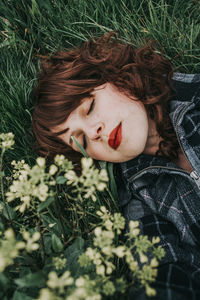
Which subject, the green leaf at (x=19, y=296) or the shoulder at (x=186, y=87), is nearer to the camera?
the green leaf at (x=19, y=296)

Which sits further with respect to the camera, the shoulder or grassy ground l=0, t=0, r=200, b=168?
grassy ground l=0, t=0, r=200, b=168

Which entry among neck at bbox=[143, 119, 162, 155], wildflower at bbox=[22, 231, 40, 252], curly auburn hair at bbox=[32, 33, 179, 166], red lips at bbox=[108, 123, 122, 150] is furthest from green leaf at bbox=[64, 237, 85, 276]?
neck at bbox=[143, 119, 162, 155]

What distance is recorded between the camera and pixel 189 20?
190cm

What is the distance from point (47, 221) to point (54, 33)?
145 cm

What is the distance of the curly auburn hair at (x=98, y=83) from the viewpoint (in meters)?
1.53

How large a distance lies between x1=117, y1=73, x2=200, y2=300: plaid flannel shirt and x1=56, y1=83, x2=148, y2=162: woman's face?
0.24m

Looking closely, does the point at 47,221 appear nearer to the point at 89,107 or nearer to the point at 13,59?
the point at 89,107

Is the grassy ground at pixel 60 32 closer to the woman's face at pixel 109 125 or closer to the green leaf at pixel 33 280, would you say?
the woman's face at pixel 109 125

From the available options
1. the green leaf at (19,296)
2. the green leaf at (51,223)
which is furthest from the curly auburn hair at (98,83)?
the green leaf at (19,296)

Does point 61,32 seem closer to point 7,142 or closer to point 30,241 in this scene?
point 7,142

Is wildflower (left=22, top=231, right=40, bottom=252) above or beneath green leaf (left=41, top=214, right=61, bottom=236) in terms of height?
above

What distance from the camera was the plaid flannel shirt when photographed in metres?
1.41

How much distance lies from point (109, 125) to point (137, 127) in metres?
0.14

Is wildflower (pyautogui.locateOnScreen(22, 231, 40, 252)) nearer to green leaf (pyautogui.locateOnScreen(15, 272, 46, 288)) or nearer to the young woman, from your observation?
green leaf (pyautogui.locateOnScreen(15, 272, 46, 288))
